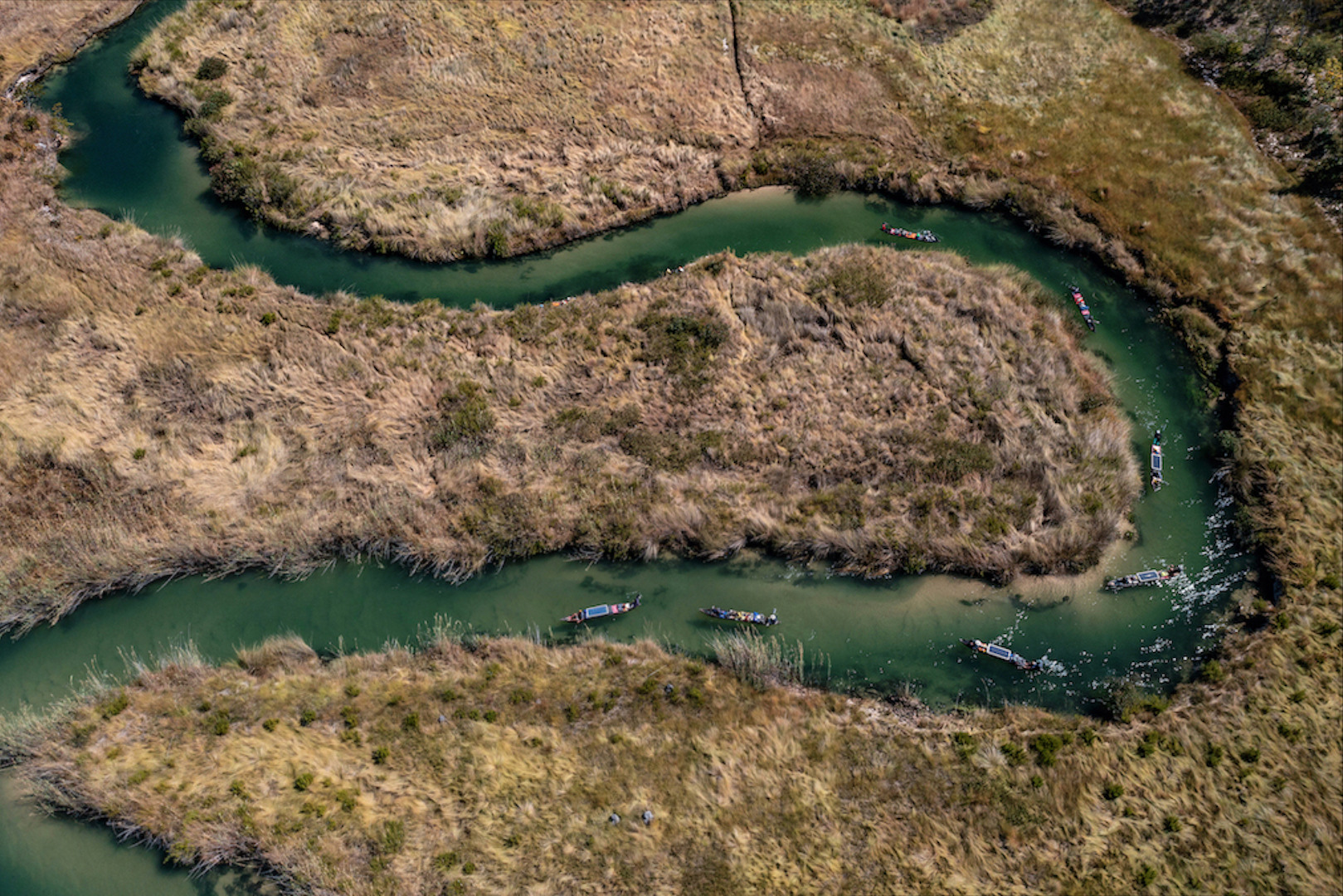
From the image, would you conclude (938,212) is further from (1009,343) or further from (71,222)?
(71,222)

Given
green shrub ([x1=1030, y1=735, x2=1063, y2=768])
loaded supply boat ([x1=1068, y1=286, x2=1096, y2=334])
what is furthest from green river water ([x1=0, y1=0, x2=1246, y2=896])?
loaded supply boat ([x1=1068, y1=286, x2=1096, y2=334])

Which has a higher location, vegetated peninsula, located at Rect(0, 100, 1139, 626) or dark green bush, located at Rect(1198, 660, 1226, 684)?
vegetated peninsula, located at Rect(0, 100, 1139, 626)

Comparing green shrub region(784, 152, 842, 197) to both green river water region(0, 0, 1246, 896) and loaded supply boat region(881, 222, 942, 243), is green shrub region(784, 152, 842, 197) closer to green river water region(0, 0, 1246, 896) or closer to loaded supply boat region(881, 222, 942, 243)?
loaded supply boat region(881, 222, 942, 243)

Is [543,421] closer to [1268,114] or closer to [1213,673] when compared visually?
[1213,673]

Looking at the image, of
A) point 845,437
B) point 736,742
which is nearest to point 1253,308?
point 845,437

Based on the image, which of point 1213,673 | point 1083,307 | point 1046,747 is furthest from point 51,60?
point 1213,673

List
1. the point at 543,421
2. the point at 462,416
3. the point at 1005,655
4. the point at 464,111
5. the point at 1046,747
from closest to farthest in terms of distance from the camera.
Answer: the point at 1046,747, the point at 1005,655, the point at 462,416, the point at 543,421, the point at 464,111
